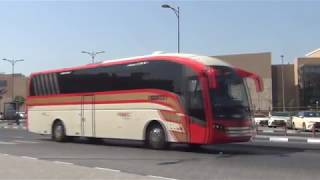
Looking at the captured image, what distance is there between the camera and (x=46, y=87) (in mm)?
28109

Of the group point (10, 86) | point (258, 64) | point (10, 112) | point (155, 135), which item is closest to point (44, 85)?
point (155, 135)

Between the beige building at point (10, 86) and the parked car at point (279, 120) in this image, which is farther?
the beige building at point (10, 86)

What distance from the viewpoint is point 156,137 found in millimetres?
21938

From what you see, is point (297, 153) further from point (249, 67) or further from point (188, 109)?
point (249, 67)

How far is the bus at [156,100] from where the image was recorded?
20109 mm

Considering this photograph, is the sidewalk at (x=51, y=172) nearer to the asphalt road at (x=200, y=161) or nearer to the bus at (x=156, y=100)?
the asphalt road at (x=200, y=161)

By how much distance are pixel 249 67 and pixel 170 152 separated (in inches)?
3764

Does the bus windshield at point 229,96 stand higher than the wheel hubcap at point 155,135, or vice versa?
the bus windshield at point 229,96

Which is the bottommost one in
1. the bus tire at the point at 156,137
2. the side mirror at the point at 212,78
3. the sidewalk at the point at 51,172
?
the sidewalk at the point at 51,172

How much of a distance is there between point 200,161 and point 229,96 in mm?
3726

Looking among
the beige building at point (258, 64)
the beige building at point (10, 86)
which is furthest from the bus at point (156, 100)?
the beige building at point (10, 86)

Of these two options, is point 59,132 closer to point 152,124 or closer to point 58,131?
point 58,131

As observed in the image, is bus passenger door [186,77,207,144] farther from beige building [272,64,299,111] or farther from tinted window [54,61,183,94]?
beige building [272,64,299,111]

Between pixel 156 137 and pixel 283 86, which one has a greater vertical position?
pixel 283 86
